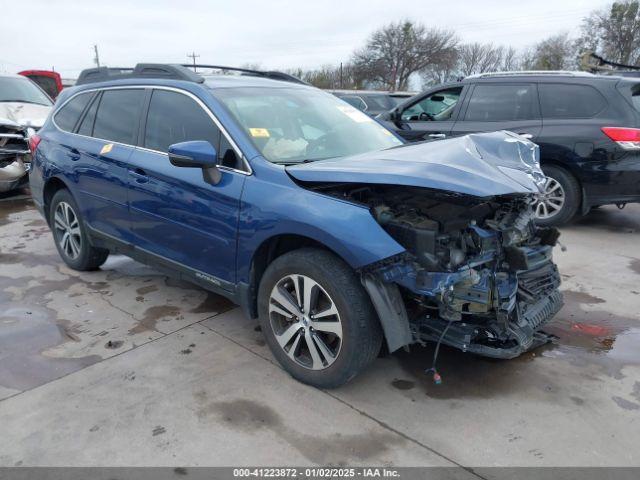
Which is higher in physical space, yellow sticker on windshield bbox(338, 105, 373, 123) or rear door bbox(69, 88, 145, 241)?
yellow sticker on windshield bbox(338, 105, 373, 123)

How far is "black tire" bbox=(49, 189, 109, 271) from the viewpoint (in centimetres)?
474

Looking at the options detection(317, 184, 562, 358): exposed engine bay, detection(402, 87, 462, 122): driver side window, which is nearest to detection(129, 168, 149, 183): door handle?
detection(317, 184, 562, 358): exposed engine bay

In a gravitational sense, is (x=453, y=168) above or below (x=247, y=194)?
above

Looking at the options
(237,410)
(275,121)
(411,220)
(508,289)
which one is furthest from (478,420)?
(275,121)

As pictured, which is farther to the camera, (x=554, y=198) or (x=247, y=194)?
(x=554, y=198)

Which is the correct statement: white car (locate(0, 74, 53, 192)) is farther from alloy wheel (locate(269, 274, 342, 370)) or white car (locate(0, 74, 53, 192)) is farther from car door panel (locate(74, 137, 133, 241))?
alloy wheel (locate(269, 274, 342, 370))

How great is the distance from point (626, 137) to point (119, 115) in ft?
17.5

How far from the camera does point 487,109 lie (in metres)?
6.93

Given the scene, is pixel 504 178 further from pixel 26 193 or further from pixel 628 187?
pixel 26 193

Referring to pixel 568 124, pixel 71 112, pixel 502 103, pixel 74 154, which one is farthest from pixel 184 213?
pixel 502 103

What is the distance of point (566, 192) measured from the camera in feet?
20.4

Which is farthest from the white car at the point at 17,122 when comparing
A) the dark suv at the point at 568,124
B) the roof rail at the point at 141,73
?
the dark suv at the point at 568,124

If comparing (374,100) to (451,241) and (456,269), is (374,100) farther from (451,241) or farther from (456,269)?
(456,269)

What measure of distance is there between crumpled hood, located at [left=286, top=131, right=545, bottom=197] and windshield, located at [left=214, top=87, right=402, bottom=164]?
1.07 feet
